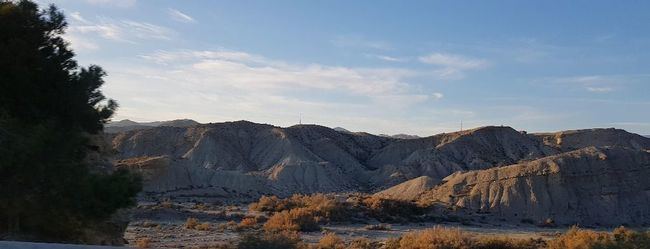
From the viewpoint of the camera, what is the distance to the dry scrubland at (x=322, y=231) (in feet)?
60.0

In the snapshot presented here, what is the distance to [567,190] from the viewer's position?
4853cm

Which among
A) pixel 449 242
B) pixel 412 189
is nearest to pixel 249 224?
pixel 449 242

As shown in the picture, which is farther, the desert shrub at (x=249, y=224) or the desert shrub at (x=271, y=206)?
the desert shrub at (x=271, y=206)

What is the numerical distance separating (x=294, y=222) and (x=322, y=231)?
4.58ft

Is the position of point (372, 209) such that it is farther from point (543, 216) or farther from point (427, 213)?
point (543, 216)

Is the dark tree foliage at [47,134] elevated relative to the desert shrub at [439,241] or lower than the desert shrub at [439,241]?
elevated

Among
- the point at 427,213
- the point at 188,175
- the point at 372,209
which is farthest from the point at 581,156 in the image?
the point at 188,175

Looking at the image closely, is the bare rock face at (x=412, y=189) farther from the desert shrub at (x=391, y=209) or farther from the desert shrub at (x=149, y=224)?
the desert shrub at (x=149, y=224)

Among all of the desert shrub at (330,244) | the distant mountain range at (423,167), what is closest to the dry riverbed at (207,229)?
the desert shrub at (330,244)

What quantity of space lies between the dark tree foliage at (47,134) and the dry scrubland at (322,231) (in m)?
3.27

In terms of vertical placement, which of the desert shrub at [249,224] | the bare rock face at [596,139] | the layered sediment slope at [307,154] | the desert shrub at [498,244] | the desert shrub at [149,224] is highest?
the bare rock face at [596,139]

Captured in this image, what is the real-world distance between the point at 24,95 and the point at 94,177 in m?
2.48

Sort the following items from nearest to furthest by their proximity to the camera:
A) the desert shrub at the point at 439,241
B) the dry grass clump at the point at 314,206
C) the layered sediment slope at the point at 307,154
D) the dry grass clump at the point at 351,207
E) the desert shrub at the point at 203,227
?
1. the desert shrub at the point at 439,241
2. the desert shrub at the point at 203,227
3. the dry grass clump at the point at 314,206
4. the dry grass clump at the point at 351,207
5. the layered sediment slope at the point at 307,154

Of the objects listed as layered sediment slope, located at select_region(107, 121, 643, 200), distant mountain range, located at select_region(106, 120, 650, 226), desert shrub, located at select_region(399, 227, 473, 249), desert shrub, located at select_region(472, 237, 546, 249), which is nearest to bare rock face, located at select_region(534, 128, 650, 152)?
distant mountain range, located at select_region(106, 120, 650, 226)
